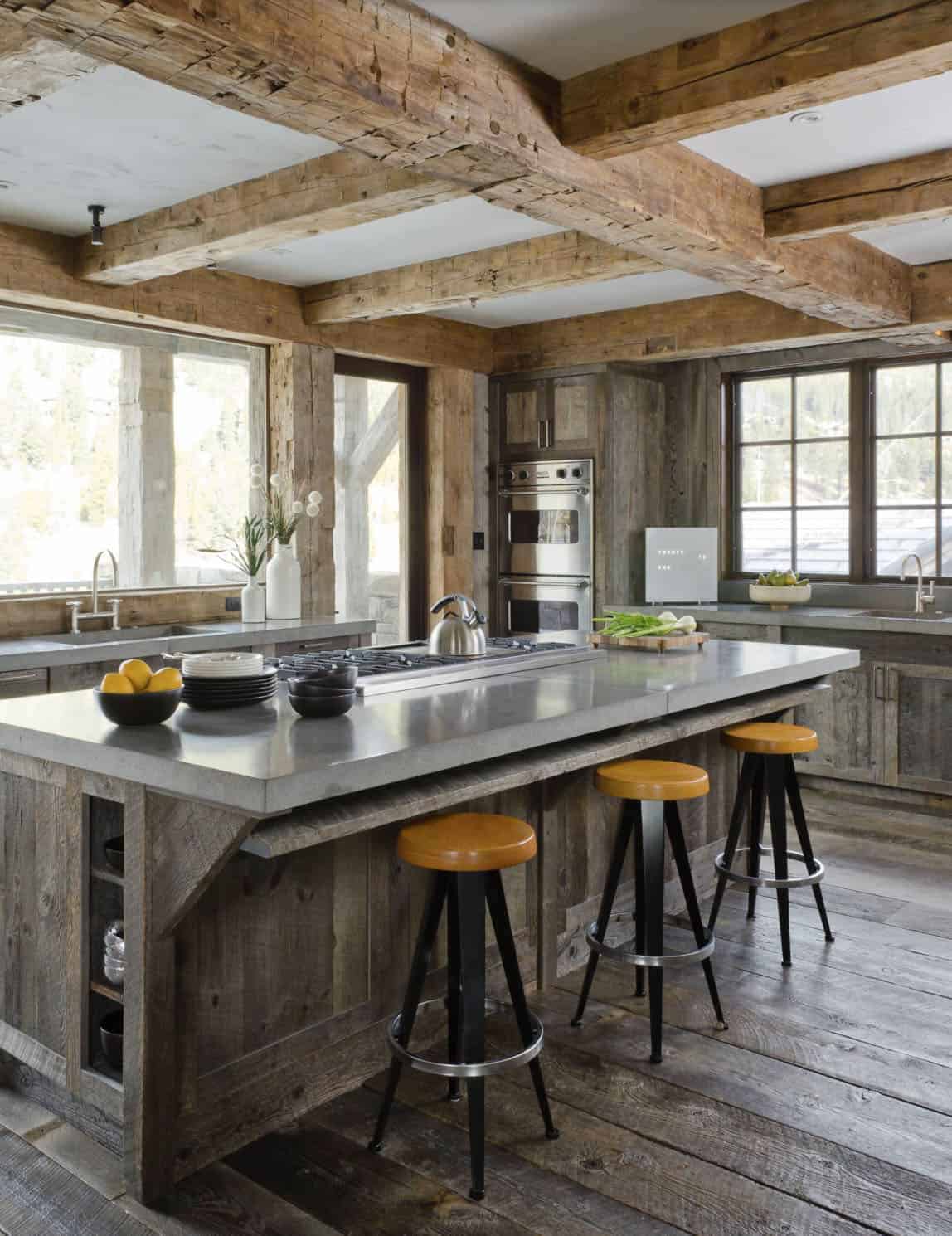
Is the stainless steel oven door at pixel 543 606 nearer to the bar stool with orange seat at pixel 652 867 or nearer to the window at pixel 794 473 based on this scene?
the window at pixel 794 473

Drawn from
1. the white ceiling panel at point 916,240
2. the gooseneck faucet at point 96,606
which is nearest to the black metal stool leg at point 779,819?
the white ceiling panel at point 916,240

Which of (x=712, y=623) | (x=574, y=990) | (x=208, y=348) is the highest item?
(x=208, y=348)

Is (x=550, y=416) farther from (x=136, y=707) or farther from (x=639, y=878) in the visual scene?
(x=136, y=707)

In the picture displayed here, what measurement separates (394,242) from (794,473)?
298 cm

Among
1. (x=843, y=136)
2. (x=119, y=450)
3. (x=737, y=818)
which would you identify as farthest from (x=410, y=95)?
(x=119, y=450)

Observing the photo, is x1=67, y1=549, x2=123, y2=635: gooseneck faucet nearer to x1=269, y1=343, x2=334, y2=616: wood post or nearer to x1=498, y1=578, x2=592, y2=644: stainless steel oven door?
x1=269, y1=343, x2=334, y2=616: wood post

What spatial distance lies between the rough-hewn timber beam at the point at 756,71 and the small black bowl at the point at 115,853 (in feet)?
7.37

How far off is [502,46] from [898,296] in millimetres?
3184

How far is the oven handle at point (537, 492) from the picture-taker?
21.5 ft

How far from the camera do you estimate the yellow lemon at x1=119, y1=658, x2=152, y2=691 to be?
2467 millimetres

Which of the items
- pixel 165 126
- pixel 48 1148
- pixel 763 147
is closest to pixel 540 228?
pixel 763 147

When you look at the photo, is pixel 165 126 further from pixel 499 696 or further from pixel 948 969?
pixel 948 969

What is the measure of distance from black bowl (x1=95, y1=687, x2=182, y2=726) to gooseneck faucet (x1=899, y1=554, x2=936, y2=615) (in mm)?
4586

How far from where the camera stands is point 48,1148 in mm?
2420
